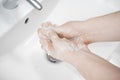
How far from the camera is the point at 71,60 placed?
714 mm

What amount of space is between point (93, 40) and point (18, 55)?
0.26 m

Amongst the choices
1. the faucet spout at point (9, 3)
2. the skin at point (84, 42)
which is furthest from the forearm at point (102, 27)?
the faucet spout at point (9, 3)

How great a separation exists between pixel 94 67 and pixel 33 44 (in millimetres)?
271

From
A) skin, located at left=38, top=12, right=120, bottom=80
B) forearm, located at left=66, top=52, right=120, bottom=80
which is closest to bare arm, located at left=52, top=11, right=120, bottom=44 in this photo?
skin, located at left=38, top=12, right=120, bottom=80

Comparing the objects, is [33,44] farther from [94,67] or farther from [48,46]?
[94,67]

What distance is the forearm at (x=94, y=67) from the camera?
0.65m

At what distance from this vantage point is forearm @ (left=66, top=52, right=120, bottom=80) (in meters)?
0.65

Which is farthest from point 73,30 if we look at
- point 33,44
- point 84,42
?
point 33,44

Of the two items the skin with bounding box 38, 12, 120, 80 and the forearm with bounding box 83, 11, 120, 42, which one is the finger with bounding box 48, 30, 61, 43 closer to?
the skin with bounding box 38, 12, 120, 80

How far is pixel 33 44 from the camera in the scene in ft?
2.79

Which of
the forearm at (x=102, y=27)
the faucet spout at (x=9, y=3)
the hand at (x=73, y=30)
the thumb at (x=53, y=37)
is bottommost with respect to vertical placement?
the forearm at (x=102, y=27)

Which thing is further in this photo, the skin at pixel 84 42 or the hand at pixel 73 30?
Answer: the hand at pixel 73 30

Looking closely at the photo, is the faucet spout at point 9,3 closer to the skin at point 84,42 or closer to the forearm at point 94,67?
the skin at point 84,42

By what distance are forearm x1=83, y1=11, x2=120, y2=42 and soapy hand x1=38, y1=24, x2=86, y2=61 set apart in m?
0.05
